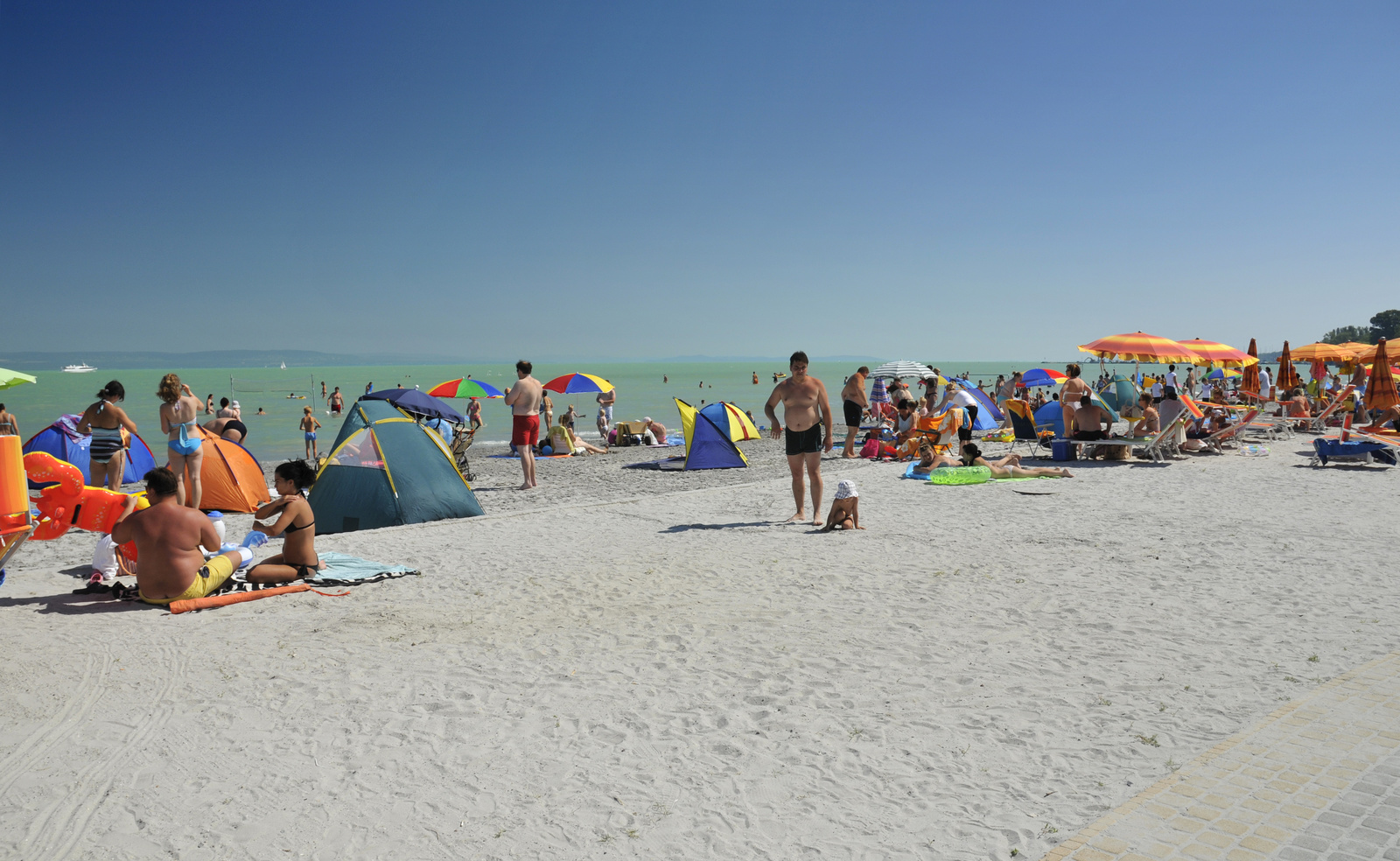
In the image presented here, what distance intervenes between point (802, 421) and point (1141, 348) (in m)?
9.83

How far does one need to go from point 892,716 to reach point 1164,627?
2288mm

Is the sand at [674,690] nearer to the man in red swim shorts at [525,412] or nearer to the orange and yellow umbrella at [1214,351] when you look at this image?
the man in red swim shorts at [525,412]

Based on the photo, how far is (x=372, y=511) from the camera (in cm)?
895

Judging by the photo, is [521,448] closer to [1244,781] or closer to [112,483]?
[112,483]

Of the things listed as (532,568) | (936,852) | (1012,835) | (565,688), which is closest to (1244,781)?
(1012,835)

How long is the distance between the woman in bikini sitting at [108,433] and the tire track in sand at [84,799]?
600 cm

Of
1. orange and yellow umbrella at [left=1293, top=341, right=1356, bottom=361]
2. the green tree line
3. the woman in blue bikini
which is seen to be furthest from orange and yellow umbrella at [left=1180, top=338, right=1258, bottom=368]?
the green tree line

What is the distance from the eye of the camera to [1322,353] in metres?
21.8

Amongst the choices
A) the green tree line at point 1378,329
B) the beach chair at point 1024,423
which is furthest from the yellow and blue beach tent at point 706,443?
the green tree line at point 1378,329

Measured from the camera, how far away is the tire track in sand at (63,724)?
3354 mm

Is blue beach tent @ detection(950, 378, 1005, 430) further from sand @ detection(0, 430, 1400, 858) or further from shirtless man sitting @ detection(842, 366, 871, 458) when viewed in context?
sand @ detection(0, 430, 1400, 858)

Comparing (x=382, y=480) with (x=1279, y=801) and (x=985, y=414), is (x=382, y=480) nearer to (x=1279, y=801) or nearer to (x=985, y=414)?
(x=1279, y=801)

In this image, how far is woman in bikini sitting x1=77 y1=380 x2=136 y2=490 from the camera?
28.7ft

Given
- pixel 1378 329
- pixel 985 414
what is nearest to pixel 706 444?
pixel 985 414
